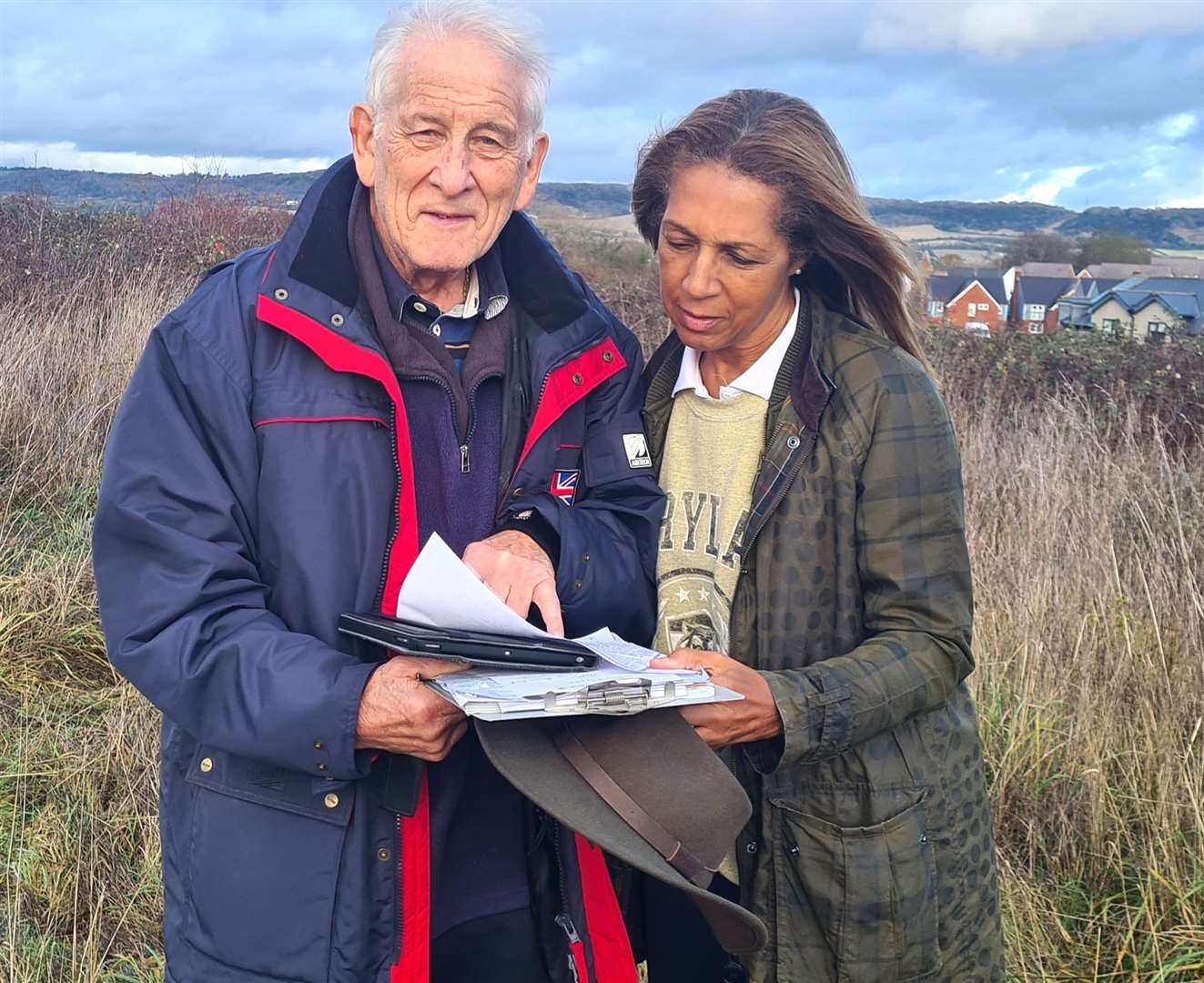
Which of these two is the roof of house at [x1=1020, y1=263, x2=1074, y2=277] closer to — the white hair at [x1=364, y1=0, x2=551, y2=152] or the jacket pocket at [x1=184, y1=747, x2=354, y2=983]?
the white hair at [x1=364, y1=0, x2=551, y2=152]

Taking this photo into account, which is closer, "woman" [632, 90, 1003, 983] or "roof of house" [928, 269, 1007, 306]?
"woman" [632, 90, 1003, 983]

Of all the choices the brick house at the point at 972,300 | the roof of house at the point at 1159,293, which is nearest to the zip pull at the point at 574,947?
the brick house at the point at 972,300

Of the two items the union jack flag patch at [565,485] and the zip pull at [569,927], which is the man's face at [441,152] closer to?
the union jack flag patch at [565,485]

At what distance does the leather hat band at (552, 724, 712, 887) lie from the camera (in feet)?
6.30

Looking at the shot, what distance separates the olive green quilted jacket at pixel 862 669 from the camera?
85.9 inches

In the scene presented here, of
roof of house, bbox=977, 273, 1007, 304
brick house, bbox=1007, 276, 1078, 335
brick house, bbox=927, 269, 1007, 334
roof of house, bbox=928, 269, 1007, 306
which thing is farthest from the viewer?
roof of house, bbox=977, 273, 1007, 304

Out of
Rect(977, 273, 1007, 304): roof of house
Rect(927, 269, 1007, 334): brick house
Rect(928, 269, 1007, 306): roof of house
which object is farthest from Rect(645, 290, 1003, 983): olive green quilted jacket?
Rect(977, 273, 1007, 304): roof of house

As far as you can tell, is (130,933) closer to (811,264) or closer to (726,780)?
(726,780)

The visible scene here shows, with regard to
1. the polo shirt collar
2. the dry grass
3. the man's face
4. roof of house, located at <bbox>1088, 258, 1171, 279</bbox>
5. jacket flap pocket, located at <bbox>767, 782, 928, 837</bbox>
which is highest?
roof of house, located at <bbox>1088, 258, 1171, 279</bbox>

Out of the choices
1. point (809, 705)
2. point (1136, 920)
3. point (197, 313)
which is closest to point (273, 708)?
point (197, 313)

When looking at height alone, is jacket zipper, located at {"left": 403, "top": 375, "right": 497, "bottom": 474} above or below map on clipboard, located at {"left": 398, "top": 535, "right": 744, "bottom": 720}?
above

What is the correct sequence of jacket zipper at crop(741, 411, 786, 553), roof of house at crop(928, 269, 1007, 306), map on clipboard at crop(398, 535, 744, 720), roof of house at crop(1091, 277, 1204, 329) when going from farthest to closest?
roof of house at crop(928, 269, 1007, 306)
roof of house at crop(1091, 277, 1204, 329)
jacket zipper at crop(741, 411, 786, 553)
map on clipboard at crop(398, 535, 744, 720)

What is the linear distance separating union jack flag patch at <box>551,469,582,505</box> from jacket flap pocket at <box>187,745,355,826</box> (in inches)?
28.0

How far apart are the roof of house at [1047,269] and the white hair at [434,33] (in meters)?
28.4
